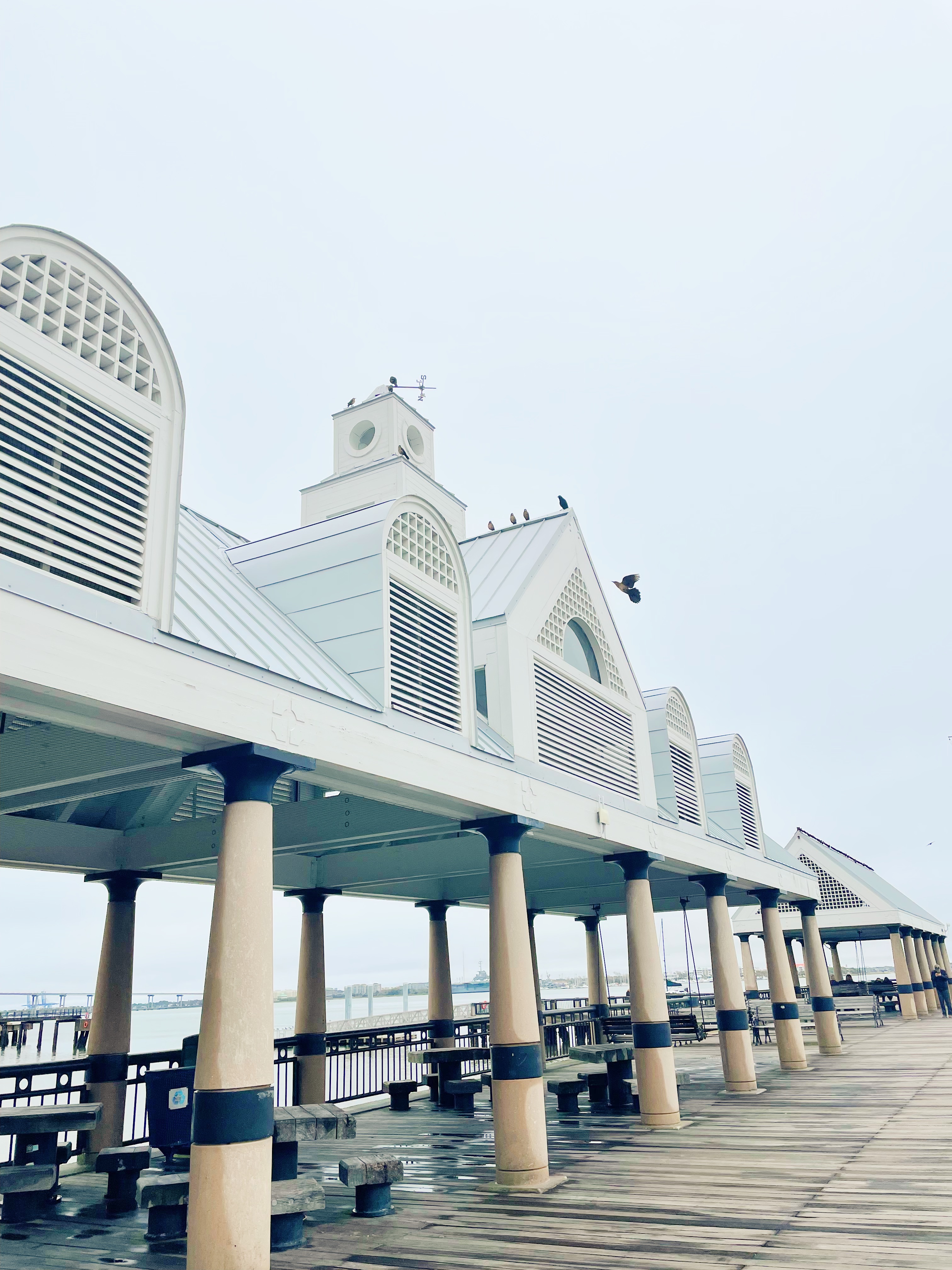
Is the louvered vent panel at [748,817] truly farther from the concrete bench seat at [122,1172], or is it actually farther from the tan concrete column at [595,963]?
the concrete bench seat at [122,1172]

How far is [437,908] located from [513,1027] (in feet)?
34.2

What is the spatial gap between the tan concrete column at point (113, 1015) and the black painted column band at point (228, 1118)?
602 cm

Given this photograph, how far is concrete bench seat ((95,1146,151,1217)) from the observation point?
28.9ft

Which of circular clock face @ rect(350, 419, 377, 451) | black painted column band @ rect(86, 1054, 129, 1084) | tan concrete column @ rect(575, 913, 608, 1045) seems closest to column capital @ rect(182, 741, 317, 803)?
black painted column band @ rect(86, 1054, 129, 1084)

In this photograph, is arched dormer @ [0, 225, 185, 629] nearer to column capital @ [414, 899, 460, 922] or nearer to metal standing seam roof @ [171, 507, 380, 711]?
metal standing seam roof @ [171, 507, 380, 711]

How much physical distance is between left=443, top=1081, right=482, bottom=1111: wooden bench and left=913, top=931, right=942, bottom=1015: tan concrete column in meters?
29.5

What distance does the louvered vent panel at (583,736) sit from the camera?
40.3 ft

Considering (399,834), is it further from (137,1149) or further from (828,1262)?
(828,1262)

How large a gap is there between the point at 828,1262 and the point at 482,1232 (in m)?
2.77

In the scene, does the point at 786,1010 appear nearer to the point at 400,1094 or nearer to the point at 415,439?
the point at 400,1094

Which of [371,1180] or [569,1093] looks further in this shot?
[569,1093]

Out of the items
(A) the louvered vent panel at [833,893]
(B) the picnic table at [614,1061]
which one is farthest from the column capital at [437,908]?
(A) the louvered vent panel at [833,893]

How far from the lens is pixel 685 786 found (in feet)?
55.7

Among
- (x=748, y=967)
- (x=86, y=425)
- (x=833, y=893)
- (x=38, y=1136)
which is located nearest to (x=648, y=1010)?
(x=38, y=1136)
